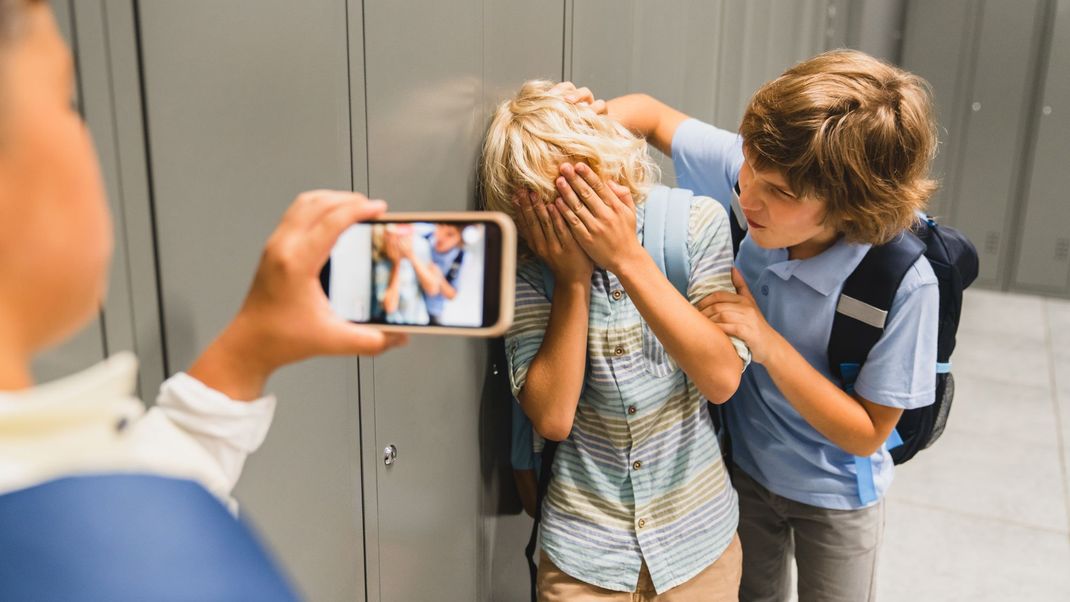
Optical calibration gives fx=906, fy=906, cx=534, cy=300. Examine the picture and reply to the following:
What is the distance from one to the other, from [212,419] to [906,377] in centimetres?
124

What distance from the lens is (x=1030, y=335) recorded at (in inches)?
215

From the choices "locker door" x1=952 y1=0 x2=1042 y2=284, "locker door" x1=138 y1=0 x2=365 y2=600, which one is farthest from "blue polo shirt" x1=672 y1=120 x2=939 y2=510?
"locker door" x1=952 y1=0 x2=1042 y2=284

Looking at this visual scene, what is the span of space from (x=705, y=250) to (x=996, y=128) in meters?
5.68

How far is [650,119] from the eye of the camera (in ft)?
6.34

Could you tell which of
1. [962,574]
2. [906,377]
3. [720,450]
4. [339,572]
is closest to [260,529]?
[339,572]

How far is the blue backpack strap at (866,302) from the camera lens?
1554 mm

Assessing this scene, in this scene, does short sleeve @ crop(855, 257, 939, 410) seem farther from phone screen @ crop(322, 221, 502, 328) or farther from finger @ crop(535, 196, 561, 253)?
phone screen @ crop(322, 221, 502, 328)

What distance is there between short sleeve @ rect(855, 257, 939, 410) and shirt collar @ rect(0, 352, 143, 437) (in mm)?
1317

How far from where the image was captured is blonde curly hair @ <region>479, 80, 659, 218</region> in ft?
4.58

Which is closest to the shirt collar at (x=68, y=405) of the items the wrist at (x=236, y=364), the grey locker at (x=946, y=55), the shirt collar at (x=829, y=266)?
the wrist at (x=236, y=364)

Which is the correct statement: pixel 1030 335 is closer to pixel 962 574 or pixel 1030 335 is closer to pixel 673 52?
pixel 962 574

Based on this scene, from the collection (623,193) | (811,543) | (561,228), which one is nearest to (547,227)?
(561,228)

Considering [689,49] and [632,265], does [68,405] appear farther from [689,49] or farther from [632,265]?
[689,49]

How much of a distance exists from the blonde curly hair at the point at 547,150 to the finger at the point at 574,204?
0.02 meters
